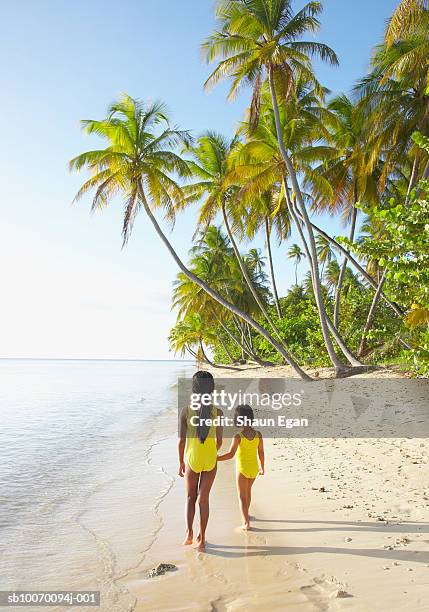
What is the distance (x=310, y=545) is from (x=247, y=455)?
1.10m

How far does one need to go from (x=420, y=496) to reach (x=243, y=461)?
7.38ft

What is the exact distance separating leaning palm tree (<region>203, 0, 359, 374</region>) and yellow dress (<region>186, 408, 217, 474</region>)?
10.6 m

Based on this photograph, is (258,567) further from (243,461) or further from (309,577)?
(243,461)

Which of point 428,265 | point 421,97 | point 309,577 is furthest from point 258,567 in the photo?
point 421,97

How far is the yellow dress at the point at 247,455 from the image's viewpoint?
5371 millimetres

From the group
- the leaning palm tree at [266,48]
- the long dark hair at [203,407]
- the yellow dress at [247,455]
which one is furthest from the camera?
the leaning palm tree at [266,48]

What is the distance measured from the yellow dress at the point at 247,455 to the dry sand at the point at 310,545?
0.63 metres

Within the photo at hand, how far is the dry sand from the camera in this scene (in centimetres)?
373

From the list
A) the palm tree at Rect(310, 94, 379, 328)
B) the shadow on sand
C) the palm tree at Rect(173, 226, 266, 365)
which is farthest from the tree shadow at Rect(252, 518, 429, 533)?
the palm tree at Rect(173, 226, 266, 365)

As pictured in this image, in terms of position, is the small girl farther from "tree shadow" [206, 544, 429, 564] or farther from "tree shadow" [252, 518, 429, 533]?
"tree shadow" [206, 544, 429, 564]

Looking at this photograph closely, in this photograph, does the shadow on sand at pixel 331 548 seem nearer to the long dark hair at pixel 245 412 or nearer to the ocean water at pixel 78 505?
the ocean water at pixel 78 505

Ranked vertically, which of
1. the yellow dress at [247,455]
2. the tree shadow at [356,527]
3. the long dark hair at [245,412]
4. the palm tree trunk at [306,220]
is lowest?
the tree shadow at [356,527]

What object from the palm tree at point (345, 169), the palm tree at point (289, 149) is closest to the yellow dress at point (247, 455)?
the palm tree at point (289, 149)

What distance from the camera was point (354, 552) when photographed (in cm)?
446
